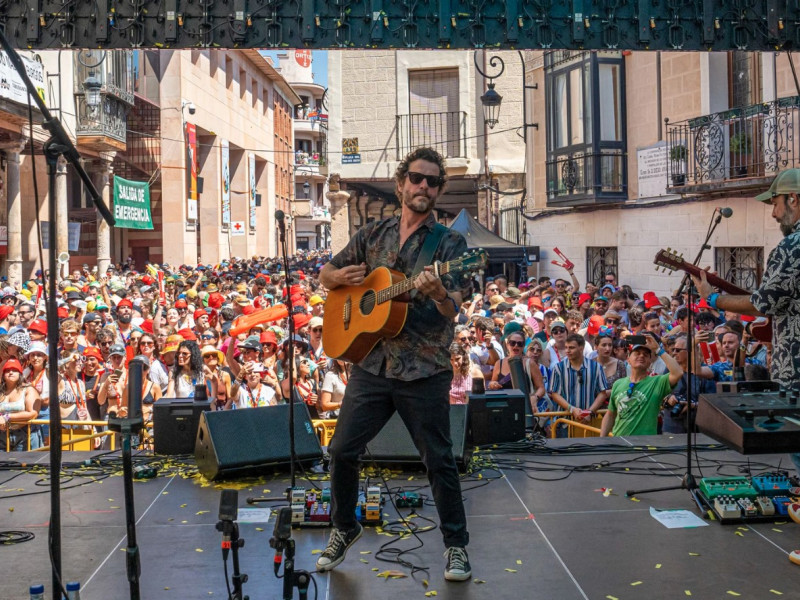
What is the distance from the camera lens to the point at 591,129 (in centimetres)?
2031

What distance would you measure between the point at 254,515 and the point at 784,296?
3180mm

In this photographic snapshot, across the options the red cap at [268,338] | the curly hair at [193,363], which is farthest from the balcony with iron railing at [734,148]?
the curly hair at [193,363]

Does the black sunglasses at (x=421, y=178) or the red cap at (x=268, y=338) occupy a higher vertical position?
the black sunglasses at (x=421, y=178)

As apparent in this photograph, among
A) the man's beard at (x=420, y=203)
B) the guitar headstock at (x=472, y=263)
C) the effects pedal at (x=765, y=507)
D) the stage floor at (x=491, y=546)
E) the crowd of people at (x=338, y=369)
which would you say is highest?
the man's beard at (x=420, y=203)

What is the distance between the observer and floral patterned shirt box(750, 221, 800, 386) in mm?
4719

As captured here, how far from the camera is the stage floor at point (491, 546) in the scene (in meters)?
4.27

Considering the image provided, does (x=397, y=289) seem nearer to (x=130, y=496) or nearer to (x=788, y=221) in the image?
(x=130, y=496)

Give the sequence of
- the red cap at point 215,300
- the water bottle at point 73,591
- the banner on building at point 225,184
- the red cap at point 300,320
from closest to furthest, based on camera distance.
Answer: the water bottle at point 73,591 < the red cap at point 300,320 < the red cap at point 215,300 < the banner on building at point 225,184

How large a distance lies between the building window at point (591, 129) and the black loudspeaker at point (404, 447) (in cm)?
1420

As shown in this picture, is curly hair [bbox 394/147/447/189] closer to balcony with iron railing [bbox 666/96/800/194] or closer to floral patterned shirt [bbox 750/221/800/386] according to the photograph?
floral patterned shirt [bbox 750/221/800/386]

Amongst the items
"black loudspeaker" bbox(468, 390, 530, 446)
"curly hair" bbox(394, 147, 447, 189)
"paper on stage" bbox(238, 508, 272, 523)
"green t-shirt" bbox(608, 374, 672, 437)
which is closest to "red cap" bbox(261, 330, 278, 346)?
"black loudspeaker" bbox(468, 390, 530, 446)

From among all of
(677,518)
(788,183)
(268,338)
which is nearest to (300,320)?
(268,338)

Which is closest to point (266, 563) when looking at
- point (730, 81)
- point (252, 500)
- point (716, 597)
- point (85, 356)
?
point (252, 500)

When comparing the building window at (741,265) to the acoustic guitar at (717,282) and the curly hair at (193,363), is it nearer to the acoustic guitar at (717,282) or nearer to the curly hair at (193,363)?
the curly hair at (193,363)
